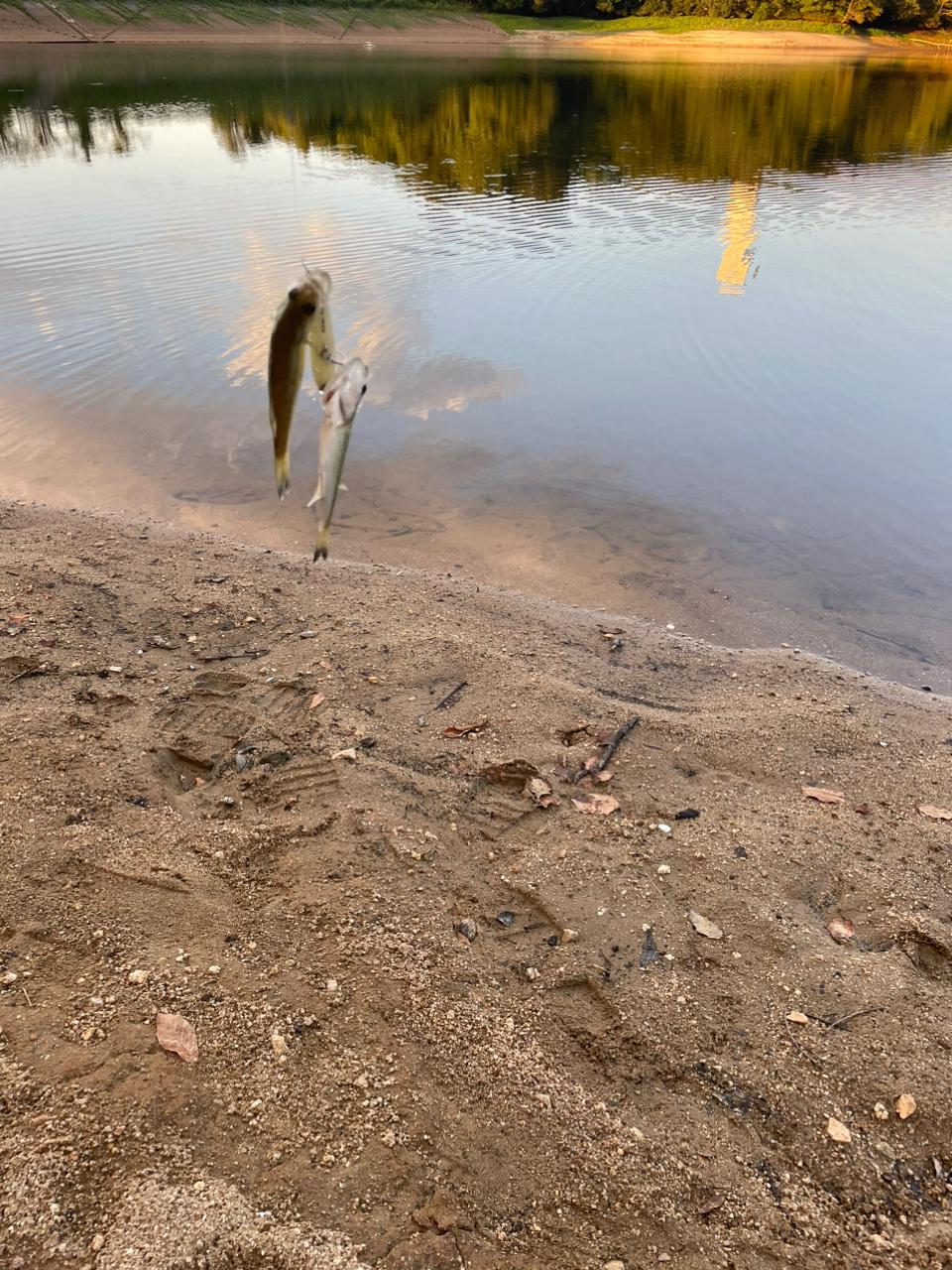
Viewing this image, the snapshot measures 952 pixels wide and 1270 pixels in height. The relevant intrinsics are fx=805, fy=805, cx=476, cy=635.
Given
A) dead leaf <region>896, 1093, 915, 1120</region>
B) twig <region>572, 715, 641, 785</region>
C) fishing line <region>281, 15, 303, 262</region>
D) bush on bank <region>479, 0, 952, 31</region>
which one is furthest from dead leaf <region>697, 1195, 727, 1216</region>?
bush on bank <region>479, 0, 952, 31</region>

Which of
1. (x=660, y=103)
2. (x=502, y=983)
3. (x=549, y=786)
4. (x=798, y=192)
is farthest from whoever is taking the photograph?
(x=660, y=103)

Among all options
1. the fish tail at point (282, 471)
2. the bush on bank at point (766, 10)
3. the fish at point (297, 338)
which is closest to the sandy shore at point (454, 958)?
the fish tail at point (282, 471)

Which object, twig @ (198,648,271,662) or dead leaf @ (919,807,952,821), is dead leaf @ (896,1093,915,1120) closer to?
dead leaf @ (919,807,952,821)

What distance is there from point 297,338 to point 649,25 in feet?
317

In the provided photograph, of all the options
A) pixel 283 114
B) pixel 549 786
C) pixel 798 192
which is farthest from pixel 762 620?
pixel 283 114

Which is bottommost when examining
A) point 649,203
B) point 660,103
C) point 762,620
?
point 762,620

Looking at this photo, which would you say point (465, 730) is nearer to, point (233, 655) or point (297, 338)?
point (233, 655)

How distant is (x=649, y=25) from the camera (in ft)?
253

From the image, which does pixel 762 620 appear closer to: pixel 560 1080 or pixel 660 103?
pixel 560 1080

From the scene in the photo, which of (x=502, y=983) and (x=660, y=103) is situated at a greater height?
(x=660, y=103)

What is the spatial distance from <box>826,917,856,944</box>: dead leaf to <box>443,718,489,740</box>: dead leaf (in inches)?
76.1

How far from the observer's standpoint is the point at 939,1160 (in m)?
2.67

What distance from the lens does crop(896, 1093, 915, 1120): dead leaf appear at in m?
2.79

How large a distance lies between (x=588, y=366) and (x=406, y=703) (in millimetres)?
Answer: 7490
